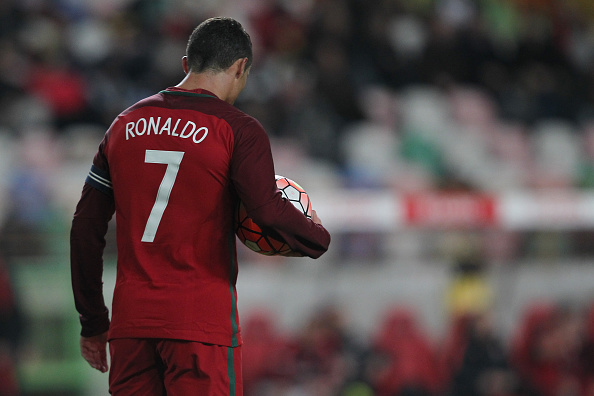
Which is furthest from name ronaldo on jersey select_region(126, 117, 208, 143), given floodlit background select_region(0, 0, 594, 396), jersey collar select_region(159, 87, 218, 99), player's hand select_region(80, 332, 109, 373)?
floodlit background select_region(0, 0, 594, 396)

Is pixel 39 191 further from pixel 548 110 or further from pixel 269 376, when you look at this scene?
pixel 548 110

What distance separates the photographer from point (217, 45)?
2.58 m

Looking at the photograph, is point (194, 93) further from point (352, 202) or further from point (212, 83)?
point (352, 202)

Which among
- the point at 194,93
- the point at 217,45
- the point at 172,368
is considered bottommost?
the point at 172,368

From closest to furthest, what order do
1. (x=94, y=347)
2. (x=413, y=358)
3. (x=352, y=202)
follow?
(x=94, y=347) → (x=352, y=202) → (x=413, y=358)

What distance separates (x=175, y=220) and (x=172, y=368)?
415 mm

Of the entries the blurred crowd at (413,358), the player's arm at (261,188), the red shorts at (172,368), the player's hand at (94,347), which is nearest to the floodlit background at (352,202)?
the blurred crowd at (413,358)

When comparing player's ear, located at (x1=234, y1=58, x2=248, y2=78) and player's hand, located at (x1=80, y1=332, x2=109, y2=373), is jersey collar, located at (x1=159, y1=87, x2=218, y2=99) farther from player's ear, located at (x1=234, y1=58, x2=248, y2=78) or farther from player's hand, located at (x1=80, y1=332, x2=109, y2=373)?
player's hand, located at (x1=80, y1=332, x2=109, y2=373)

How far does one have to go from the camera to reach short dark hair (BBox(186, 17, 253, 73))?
2.58m

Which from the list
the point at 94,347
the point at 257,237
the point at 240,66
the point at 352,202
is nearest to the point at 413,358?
the point at 352,202

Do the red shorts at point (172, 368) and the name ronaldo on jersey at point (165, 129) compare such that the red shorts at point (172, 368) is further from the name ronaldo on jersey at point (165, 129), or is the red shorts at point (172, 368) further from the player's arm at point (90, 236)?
the name ronaldo on jersey at point (165, 129)

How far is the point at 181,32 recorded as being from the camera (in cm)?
847

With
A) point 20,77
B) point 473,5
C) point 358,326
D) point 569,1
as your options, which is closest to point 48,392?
point 358,326

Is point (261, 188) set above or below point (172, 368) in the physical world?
above
